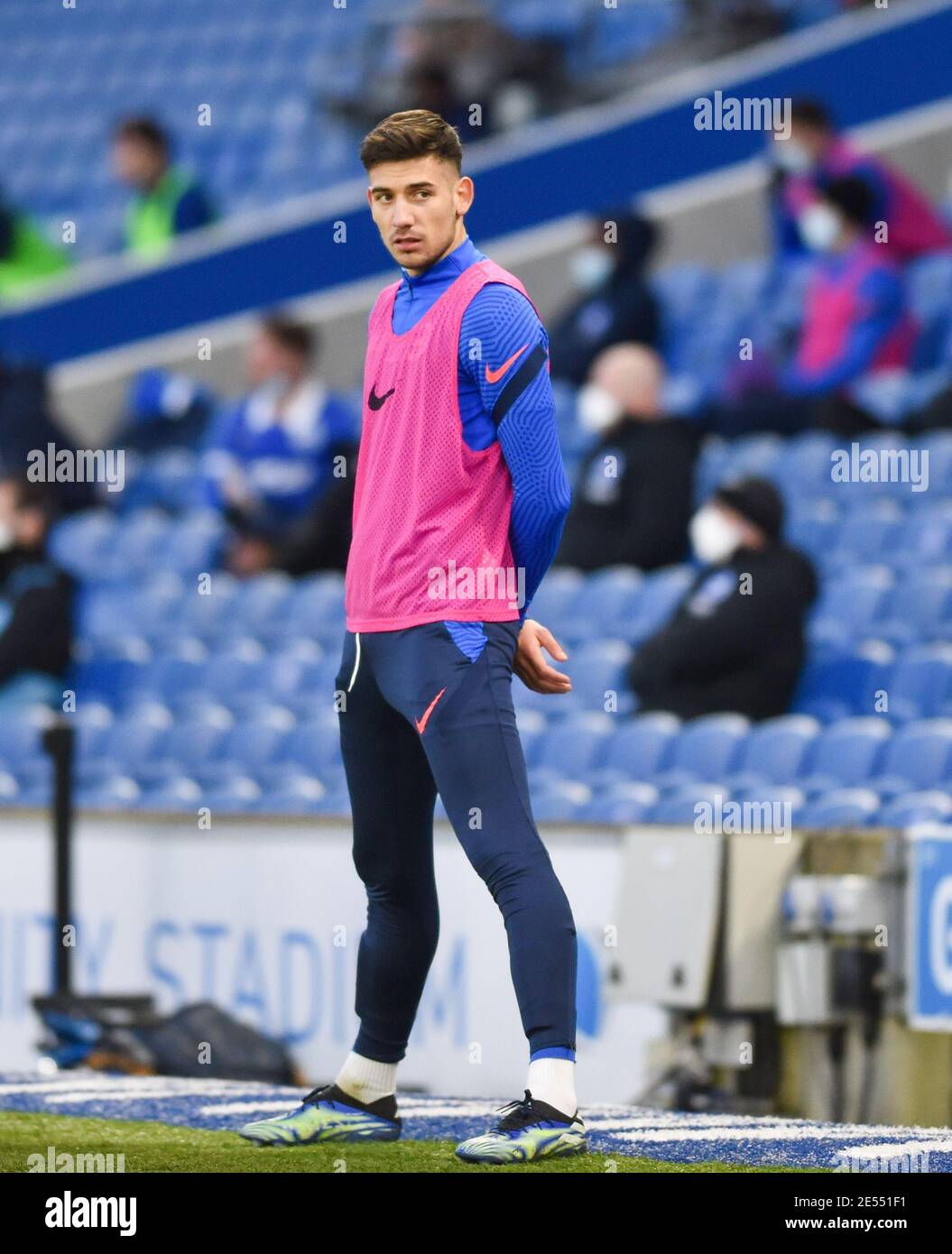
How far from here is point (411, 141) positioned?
360 cm

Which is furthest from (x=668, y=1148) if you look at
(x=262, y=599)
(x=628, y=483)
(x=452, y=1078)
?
(x=262, y=599)

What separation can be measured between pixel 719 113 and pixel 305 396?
3.17 metres

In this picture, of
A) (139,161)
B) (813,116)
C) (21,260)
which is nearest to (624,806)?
(813,116)

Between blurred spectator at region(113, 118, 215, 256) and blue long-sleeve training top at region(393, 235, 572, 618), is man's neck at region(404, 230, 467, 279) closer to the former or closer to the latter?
blue long-sleeve training top at region(393, 235, 572, 618)

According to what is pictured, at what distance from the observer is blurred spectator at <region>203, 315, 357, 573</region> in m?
10.2

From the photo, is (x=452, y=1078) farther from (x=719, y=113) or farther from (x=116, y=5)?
(x=116, y=5)

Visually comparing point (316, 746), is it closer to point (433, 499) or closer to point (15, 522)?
point (15, 522)

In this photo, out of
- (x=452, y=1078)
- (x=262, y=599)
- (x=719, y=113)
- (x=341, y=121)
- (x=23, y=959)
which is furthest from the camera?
(x=341, y=121)

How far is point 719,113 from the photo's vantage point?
1210 centimetres

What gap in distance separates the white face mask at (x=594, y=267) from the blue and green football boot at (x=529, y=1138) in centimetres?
705

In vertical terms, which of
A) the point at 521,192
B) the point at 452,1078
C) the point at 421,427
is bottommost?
the point at 452,1078

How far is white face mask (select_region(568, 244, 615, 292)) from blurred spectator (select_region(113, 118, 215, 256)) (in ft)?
8.46

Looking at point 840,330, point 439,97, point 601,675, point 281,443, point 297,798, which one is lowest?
point 297,798

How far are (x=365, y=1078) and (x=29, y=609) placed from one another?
5624mm
